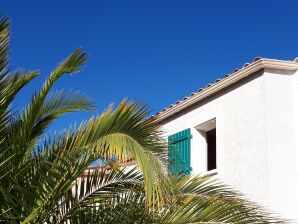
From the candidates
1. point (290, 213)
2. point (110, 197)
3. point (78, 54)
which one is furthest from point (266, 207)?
point (78, 54)

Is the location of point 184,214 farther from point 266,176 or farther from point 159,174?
point 266,176

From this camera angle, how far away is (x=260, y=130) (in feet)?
32.5

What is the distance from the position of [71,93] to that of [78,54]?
1.69ft

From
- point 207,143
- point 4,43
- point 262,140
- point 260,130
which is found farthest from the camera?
point 207,143

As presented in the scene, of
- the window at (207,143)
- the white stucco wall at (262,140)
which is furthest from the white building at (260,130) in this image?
the window at (207,143)

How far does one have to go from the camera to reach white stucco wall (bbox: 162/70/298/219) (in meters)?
9.52

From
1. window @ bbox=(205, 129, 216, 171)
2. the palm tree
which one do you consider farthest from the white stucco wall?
the palm tree

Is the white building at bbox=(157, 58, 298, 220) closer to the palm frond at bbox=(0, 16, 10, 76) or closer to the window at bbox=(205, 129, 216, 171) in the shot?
the window at bbox=(205, 129, 216, 171)

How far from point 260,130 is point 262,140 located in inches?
7.9

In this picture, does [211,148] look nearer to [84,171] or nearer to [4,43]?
[4,43]

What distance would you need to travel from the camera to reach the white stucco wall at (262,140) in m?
9.52

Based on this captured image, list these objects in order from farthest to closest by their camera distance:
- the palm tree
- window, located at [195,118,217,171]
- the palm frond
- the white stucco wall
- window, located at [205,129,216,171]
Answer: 1. window, located at [205,129,216,171]
2. window, located at [195,118,217,171]
3. the white stucco wall
4. the palm frond
5. the palm tree

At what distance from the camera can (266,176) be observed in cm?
951

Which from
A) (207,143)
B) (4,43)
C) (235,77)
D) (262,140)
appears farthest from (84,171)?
(207,143)
